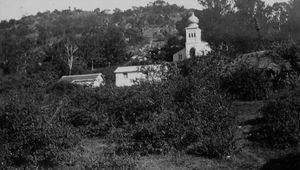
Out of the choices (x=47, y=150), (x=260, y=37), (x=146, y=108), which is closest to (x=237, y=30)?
(x=260, y=37)

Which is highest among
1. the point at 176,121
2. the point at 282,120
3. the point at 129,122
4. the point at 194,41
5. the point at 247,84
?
the point at 194,41

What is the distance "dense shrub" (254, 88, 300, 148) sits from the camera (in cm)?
1009

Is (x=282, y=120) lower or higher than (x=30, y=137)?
higher

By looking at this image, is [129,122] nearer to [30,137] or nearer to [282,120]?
[30,137]

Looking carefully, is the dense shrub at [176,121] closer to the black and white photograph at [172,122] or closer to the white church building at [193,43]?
the black and white photograph at [172,122]

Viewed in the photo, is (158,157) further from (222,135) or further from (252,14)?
(252,14)

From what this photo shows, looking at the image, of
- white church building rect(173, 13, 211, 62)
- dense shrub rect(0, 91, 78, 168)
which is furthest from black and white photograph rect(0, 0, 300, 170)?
white church building rect(173, 13, 211, 62)

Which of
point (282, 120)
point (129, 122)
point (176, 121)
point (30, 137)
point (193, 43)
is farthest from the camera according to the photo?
point (193, 43)

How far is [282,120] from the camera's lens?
1048cm

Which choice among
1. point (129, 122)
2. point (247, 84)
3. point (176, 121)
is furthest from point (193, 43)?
point (176, 121)

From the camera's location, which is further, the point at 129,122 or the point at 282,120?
the point at 129,122

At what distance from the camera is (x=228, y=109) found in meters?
11.9

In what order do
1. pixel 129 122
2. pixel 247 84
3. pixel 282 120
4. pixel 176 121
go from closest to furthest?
pixel 282 120 → pixel 176 121 → pixel 129 122 → pixel 247 84

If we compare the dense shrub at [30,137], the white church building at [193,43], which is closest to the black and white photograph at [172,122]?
the dense shrub at [30,137]
